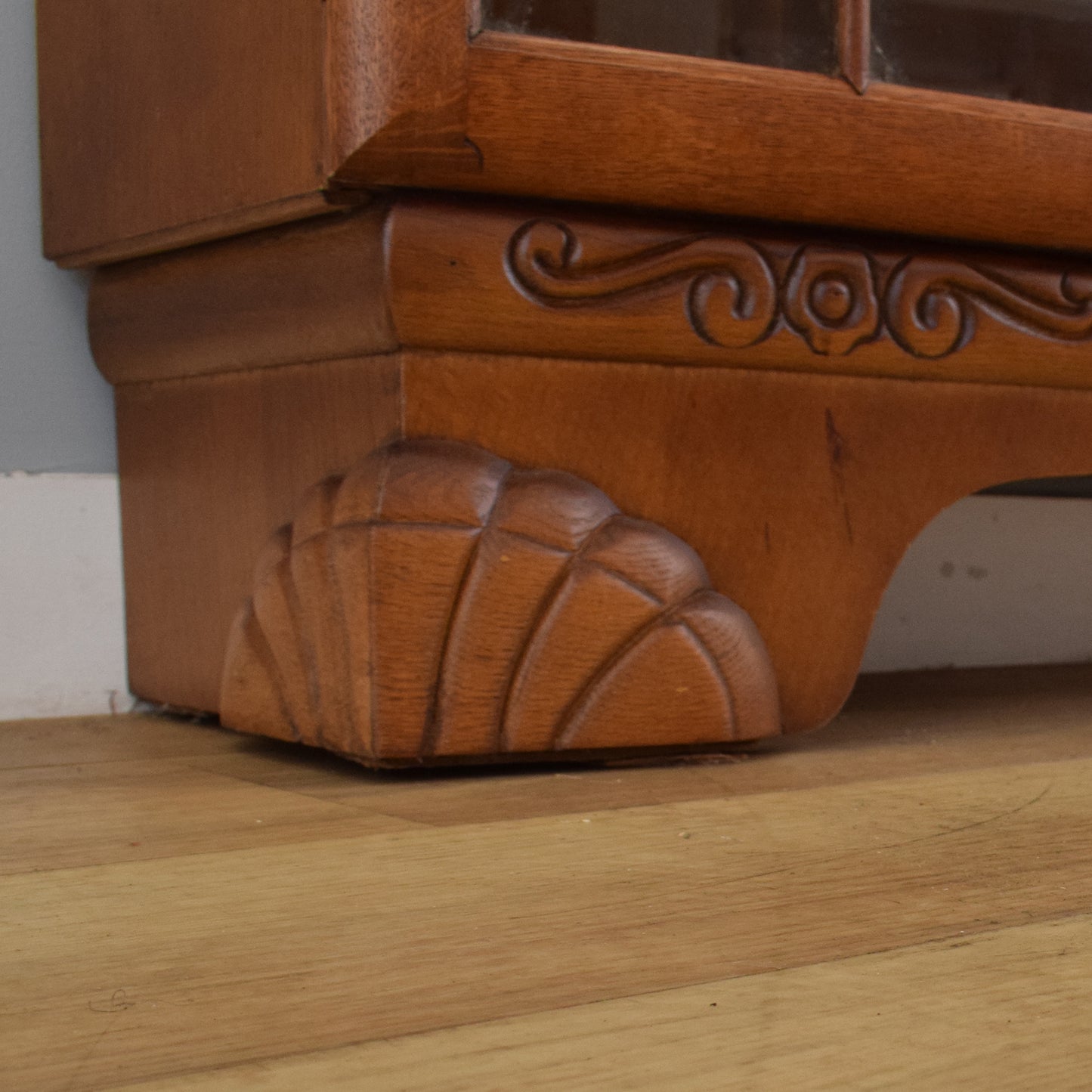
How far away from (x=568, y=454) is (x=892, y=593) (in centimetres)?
62

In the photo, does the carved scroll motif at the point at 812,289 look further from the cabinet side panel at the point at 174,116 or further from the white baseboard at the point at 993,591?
the white baseboard at the point at 993,591

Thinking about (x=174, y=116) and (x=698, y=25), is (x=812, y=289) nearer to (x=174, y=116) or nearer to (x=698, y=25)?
(x=698, y=25)

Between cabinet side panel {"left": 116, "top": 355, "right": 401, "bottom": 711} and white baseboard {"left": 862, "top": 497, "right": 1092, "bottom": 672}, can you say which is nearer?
cabinet side panel {"left": 116, "top": 355, "right": 401, "bottom": 711}

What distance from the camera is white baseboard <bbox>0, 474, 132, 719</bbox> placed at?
3.29 feet

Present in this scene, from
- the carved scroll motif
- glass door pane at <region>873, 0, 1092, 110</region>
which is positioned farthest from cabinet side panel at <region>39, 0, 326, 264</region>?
glass door pane at <region>873, 0, 1092, 110</region>

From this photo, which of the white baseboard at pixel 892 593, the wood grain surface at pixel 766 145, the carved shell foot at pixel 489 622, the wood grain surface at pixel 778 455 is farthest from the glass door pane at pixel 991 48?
the white baseboard at pixel 892 593

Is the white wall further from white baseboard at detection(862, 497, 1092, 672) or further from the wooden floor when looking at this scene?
white baseboard at detection(862, 497, 1092, 672)

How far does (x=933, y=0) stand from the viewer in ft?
2.77

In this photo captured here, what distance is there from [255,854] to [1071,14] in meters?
0.72

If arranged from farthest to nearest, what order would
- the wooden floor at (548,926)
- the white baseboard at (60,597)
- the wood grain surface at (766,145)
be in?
the white baseboard at (60,597), the wood grain surface at (766,145), the wooden floor at (548,926)

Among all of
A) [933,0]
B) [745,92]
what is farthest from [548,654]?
[933,0]

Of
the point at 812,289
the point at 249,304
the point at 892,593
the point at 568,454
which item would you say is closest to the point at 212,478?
the point at 249,304

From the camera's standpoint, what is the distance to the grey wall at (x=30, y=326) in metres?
1.02

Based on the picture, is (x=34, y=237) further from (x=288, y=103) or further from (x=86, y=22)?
(x=288, y=103)
